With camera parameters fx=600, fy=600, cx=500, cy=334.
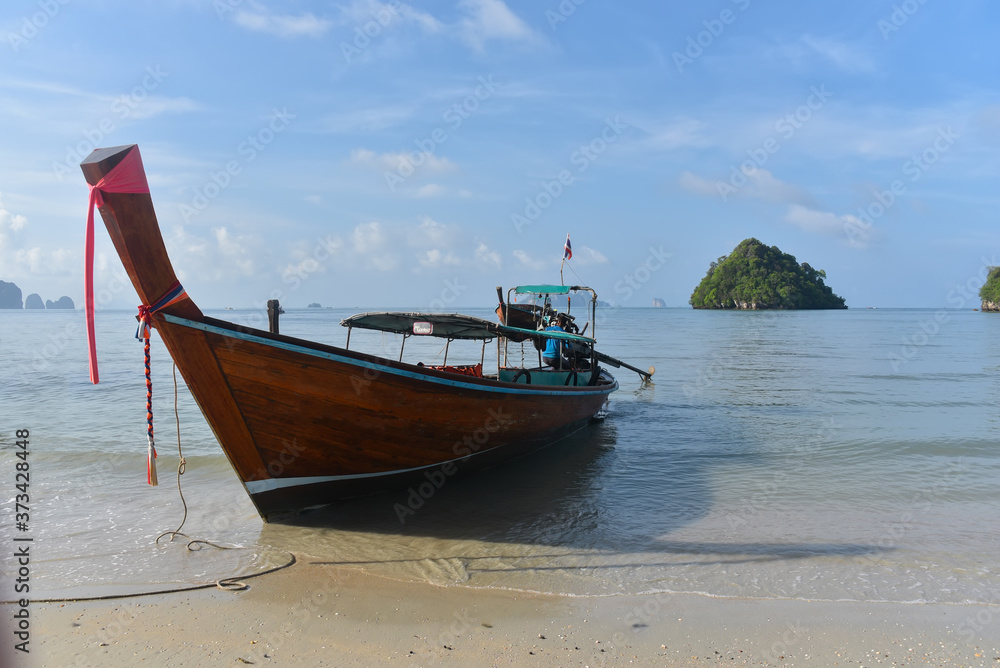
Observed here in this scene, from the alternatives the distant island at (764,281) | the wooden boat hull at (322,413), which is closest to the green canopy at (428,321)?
the wooden boat hull at (322,413)

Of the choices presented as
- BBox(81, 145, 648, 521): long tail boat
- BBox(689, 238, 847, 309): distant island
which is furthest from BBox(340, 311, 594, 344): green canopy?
BBox(689, 238, 847, 309): distant island

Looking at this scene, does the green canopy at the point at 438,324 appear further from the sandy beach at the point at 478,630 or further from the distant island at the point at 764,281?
the distant island at the point at 764,281

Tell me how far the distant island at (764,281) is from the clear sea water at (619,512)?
9548 cm

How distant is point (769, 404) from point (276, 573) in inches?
542

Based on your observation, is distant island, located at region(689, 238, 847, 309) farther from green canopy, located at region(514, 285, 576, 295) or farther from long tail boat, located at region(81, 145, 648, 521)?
long tail boat, located at region(81, 145, 648, 521)

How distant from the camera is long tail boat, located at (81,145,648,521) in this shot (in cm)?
488

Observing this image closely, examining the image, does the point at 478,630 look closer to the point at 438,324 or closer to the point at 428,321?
the point at 428,321

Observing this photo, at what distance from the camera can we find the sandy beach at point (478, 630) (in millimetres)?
4016

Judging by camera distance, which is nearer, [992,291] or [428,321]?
[428,321]

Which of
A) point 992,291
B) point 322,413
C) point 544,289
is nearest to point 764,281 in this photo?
point 992,291

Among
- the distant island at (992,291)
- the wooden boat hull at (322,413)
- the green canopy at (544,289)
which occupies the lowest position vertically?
the wooden boat hull at (322,413)

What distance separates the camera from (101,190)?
15.0 ft

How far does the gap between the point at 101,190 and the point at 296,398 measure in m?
2.38

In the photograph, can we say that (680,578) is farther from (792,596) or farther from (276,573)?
(276,573)
